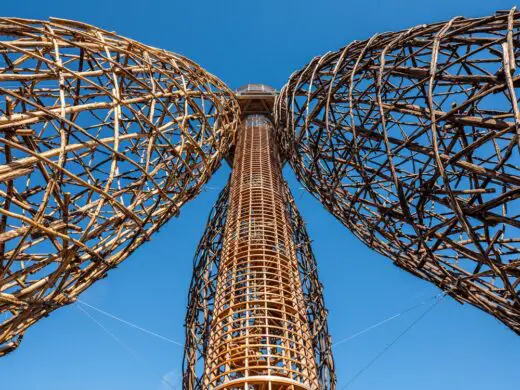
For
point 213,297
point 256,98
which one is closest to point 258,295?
point 213,297

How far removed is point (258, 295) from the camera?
13.4 m

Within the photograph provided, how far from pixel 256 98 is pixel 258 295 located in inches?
605

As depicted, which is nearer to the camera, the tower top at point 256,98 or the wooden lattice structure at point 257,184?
the wooden lattice structure at point 257,184

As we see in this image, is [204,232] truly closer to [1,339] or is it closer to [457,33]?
[1,339]

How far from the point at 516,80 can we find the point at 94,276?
11.3 m

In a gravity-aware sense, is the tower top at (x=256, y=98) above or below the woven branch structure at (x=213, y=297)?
above

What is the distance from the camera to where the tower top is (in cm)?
2605

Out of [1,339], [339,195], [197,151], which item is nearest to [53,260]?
[1,339]

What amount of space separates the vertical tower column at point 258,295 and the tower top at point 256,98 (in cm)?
511

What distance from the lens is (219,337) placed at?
12.0 meters

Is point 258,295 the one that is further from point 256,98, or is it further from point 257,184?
point 256,98

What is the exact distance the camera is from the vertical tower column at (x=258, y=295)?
429 inches

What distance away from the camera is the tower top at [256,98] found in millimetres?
26047

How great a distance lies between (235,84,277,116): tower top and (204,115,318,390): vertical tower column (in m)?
5.11
